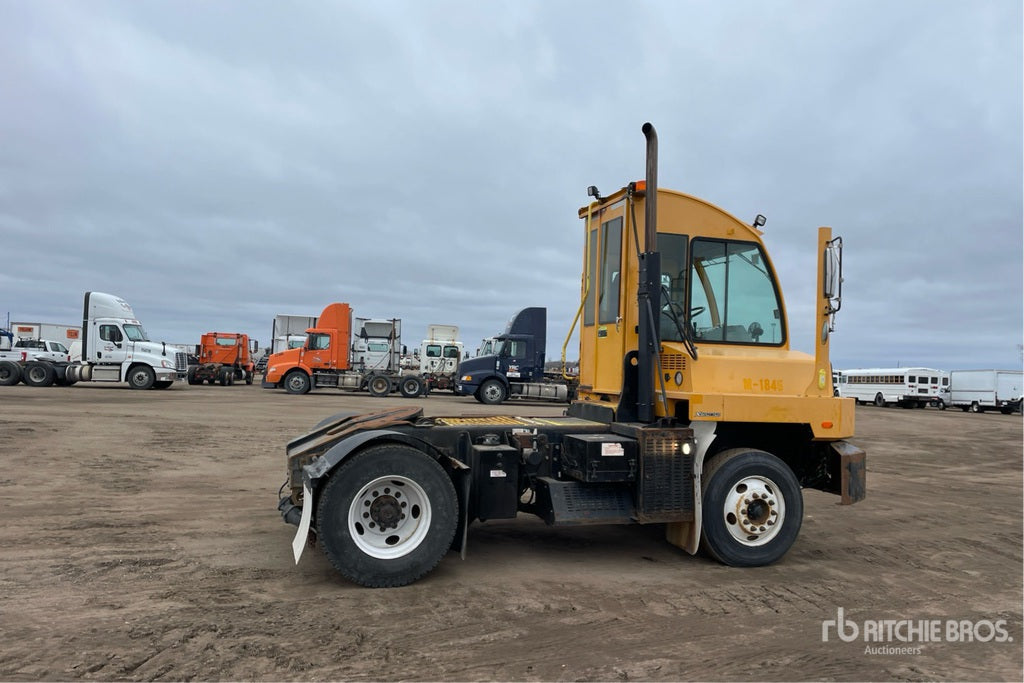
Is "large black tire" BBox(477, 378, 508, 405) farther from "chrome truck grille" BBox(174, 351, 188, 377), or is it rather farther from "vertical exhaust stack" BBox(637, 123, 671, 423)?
"vertical exhaust stack" BBox(637, 123, 671, 423)

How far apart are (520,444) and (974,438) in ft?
73.4

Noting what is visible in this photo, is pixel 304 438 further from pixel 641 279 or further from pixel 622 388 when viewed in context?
pixel 641 279

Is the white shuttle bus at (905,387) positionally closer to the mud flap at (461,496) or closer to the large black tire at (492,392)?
the large black tire at (492,392)

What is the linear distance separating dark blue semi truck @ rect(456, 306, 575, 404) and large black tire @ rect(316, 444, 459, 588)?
23111 millimetres

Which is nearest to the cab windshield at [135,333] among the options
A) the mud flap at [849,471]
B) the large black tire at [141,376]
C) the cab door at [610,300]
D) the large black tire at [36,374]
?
the large black tire at [141,376]

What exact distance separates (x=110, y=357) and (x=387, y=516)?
28206mm

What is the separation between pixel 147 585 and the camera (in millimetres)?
4902

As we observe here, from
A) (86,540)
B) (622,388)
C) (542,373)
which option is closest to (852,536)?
(622,388)

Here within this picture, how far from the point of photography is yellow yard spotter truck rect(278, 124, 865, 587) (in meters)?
5.15

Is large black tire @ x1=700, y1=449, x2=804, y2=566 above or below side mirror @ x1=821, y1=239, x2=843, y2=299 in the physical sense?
below

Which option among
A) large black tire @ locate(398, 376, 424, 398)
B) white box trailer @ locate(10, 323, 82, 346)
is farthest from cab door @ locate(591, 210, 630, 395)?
white box trailer @ locate(10, 323, 82, 346)

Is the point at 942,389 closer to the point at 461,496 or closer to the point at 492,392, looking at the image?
the point at 492,392

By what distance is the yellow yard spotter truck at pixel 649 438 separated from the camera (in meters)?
5.15

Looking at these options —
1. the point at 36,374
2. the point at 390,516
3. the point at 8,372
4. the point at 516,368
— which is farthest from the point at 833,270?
the point at 8,372
